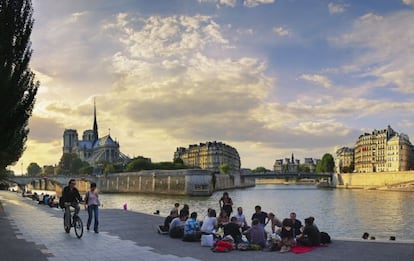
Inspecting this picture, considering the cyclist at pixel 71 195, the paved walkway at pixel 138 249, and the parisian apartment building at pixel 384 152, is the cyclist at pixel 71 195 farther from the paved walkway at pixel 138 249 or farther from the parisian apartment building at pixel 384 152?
the parisian apartment building at pixel 384 152

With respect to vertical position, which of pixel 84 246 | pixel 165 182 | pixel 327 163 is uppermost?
pixel 327 163

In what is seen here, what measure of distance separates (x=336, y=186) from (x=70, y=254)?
145766 mm

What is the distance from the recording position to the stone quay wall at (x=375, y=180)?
124750 millimetres

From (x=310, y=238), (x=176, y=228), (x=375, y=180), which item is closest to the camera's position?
(x=310, y=238)

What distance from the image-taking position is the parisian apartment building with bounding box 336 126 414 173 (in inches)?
6511

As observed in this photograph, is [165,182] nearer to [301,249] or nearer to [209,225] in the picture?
[209,225]

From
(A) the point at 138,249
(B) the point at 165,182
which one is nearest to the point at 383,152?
(B) the point at 165,182

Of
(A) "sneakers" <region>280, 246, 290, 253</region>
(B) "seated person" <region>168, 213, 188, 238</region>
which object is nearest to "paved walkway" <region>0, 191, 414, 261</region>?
(A) "sneakers" <region>280, 246, 290, 253</region>

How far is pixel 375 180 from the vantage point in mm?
134500

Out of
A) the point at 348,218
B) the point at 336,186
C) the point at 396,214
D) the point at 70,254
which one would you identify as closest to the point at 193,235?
the point at 70,254

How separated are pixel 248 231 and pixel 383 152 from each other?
17025cm

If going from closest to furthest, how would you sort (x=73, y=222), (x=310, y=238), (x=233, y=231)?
(x=310, y=238) → (x=233, y=231) → (x=73, y=222)

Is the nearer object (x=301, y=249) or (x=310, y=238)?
(x=301, y=249)

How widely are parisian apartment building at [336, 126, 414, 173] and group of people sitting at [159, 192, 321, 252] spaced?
524 ft
